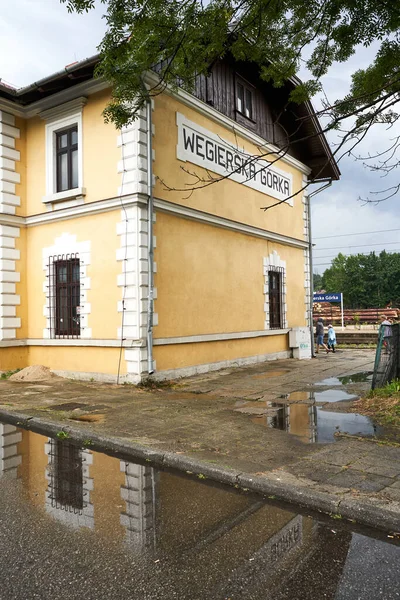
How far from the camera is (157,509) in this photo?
165 inches

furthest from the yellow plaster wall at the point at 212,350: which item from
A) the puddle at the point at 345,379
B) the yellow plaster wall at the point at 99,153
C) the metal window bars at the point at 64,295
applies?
the yellow plaster wall at the point at 99,153

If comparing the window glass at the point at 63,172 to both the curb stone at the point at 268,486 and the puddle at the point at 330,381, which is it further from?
the puddle at the point at 330,381

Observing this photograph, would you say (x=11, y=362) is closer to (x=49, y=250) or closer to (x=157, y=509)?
(x=49, y=250)

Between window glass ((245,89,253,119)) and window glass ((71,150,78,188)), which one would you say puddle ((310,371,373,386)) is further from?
window glass ((245,89,253,119))

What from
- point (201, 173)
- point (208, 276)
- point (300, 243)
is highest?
point (201, 173)

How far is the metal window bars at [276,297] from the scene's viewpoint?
16.8 m

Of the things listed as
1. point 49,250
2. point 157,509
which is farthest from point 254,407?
point 49,250

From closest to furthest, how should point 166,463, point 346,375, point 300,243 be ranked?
point 166,463, point 346,375, point 300,243

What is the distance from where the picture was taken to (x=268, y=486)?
450 centimetres

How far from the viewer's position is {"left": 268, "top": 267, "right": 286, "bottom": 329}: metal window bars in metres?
16.8

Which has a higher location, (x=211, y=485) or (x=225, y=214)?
(x=225, y=214)

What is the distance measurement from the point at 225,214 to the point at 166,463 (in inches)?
392

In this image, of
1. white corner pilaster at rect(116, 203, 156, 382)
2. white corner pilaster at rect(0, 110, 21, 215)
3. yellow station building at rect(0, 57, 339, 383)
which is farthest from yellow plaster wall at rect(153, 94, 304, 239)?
white corner pilaster at rect(0, 110, 21, 215)

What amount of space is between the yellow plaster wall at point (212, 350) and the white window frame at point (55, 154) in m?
4.51
